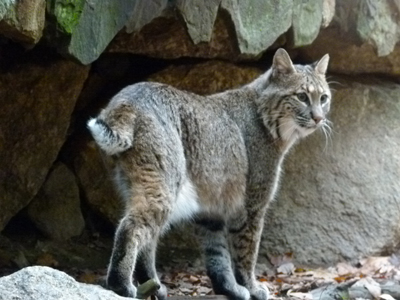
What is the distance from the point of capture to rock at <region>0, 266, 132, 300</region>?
3764 millimetres

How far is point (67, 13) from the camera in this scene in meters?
4.89

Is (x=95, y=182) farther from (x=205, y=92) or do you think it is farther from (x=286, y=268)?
(x=286, y=268)

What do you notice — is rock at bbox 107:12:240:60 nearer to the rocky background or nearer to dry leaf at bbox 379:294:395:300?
the rocky background

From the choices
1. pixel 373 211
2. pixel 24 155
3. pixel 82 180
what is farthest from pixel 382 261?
pixel 24 155

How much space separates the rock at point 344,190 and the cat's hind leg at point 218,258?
3.34ft

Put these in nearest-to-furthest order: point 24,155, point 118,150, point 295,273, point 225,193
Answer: point 118,150 → point 225,193 → point 24,155 → point 295,273

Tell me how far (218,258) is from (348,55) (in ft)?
7.89

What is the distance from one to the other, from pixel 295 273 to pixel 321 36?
6.72 feet

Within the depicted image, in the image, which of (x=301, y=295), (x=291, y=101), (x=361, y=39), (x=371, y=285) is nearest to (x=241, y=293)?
(x=301, y=295)

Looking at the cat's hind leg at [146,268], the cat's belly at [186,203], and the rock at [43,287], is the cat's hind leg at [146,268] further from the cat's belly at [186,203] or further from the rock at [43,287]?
the rock at [43,287]

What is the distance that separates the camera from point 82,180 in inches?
269

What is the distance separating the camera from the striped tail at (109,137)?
4.89 m

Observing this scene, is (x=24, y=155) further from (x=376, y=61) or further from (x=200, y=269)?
(x=376, y=61)

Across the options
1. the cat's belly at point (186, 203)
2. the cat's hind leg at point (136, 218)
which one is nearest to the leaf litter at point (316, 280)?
the cat's belly at point (186, 203)
